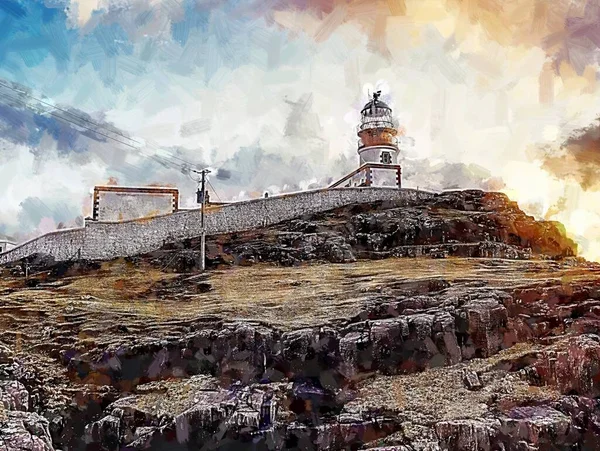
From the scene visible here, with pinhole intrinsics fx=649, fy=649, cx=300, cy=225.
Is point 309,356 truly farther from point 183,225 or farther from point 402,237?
point 183,225

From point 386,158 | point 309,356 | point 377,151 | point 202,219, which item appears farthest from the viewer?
point 386,158

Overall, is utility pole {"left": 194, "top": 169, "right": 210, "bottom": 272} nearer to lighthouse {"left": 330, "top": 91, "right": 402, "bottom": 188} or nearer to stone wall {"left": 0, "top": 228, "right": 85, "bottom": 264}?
stone wall {"left": 0, "top": 228, "right": 85, "bottom": 264}

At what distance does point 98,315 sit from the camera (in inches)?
300

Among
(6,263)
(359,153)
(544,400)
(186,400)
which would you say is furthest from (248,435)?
(359,153)

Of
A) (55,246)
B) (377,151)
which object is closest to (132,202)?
(55,246)

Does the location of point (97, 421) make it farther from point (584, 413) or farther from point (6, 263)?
point (584, 413)

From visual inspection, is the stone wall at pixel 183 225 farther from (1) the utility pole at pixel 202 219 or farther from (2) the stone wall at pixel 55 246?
(1) the utility pole at pixel 202 219

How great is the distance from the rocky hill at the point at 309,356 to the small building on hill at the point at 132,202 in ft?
3.36

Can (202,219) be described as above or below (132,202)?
below

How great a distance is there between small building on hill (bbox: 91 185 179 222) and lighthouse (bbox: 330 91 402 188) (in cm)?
265

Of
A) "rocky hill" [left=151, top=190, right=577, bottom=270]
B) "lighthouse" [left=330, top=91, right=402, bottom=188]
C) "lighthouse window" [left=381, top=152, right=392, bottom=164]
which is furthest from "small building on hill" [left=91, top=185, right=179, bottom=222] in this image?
"lighthouse window" [left=381, top=152, right=392, bottom=164]

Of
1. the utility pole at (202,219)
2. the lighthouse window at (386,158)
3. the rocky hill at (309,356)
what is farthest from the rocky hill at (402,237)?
the lighthouse window at (386,158)

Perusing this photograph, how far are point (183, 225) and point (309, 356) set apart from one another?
12.4 feet

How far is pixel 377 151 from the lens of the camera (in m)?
11.6
